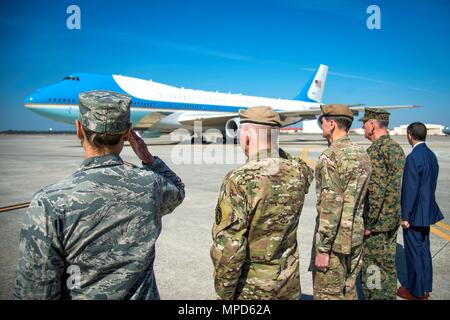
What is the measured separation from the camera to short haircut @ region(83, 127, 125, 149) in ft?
4.93

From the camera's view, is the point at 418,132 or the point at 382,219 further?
the point at 418,132

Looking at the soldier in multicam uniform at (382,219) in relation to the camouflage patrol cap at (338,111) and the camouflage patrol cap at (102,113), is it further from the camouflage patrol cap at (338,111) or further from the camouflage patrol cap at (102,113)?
the camouflage patrol cap at (102,113)

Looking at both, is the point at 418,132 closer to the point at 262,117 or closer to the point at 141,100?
the point at 262,117

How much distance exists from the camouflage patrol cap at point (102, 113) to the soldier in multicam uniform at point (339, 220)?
1.64m

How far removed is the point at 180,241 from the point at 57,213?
3.31 metres

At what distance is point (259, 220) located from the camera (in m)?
1.89

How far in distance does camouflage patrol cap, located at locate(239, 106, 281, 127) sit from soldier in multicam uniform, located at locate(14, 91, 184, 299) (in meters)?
0.72

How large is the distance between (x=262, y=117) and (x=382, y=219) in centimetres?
189

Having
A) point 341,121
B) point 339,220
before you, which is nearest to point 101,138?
point 339,220

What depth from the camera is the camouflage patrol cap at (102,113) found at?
4.88 ft

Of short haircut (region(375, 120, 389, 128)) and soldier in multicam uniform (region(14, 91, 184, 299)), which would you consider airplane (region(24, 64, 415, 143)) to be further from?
soldier in multicam uniform (region(14, 91, 184, 299))
